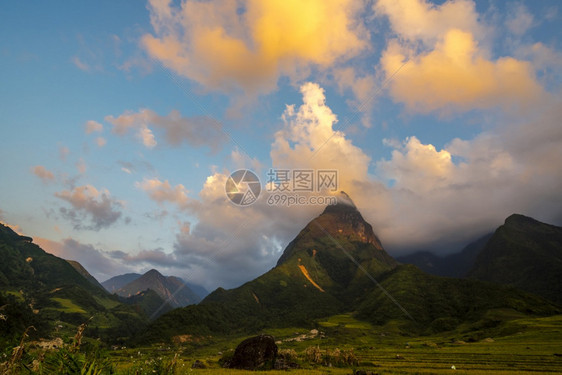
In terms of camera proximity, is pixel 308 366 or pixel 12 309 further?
pixel 12 309

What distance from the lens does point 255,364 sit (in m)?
56.5

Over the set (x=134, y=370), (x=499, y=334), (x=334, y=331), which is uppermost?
(x=134, y=370)

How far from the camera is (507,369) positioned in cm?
5116

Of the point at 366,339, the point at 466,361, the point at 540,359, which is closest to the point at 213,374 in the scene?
the point at 466,361

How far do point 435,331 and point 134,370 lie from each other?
8915 inches

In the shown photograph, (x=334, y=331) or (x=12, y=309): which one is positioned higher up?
(x=12, y=309)

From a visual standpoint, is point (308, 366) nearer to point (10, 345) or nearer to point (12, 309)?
point (10, 345)

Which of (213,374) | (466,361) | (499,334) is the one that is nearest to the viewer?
(213,374)

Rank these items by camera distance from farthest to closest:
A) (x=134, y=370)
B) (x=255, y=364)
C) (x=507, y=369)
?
(x=255, y=364) < (x=507, y=369) < (x=134, y=370)

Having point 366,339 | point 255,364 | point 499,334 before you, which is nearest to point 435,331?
point 366,339

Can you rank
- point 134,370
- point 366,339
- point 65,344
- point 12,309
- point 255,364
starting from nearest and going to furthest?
point 65,344, point 134,370, point 255,364, point 12,309, point 366,339

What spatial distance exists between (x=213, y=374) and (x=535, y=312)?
24585cm

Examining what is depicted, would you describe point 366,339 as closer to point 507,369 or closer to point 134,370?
point 507,369

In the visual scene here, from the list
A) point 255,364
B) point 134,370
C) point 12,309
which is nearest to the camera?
point 134,370
